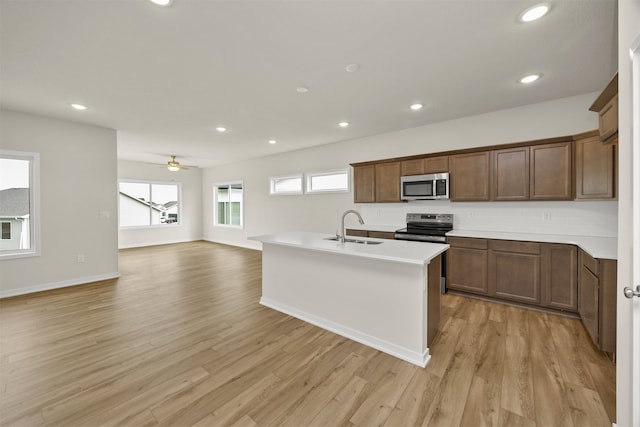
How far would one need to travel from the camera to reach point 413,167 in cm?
433

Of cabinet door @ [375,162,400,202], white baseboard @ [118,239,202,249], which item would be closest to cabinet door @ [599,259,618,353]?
cabinet door @ [375,162,400,202]

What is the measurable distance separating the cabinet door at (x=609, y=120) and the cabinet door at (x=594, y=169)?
66 centimetres

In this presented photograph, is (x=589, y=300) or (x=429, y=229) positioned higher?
(x=429, y=229)

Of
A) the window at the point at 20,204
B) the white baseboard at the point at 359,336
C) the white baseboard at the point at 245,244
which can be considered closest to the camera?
the white baseboard at the point at 359,336

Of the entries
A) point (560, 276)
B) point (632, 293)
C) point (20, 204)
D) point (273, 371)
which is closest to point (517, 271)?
point (560, 276)

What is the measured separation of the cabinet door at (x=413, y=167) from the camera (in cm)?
424

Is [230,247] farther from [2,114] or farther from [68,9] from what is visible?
[68,9]

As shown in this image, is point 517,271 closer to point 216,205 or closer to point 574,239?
point 574,239

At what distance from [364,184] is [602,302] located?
345cm

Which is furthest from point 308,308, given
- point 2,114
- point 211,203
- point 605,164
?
point 211,203

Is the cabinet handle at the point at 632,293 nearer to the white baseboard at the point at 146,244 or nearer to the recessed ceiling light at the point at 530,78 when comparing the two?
the recessed ceiling light at the point at 530,78

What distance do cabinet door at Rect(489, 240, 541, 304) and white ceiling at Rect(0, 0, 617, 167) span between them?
6.35 feet

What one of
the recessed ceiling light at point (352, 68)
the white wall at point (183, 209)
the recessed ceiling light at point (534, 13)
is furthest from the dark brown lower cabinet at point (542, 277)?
the white wall at point (183, 209)

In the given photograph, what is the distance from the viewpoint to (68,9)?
183 centimetres
